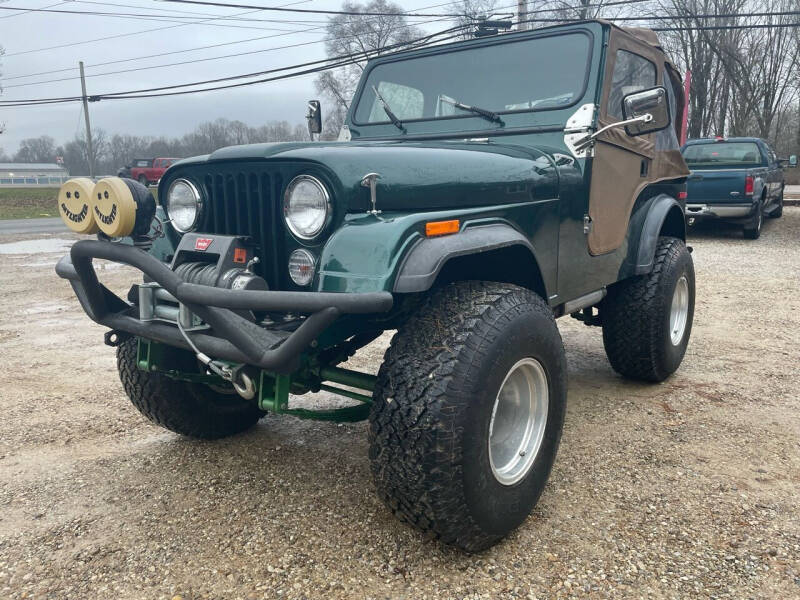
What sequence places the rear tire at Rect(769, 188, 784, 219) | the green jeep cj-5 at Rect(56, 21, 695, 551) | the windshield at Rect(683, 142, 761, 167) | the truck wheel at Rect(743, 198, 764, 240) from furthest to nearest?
the rear tire at Rect(769, 188, 784, 219), the windshield at Rect(683, 142, 761, 167), the truck wheel at Rect(743, 198, 764, 240), the green jeep cj-5 at Rect(56, 21, 695, 551)

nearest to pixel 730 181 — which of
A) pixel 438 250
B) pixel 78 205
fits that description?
pixel 438 250

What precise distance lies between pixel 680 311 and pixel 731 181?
8.23 metres

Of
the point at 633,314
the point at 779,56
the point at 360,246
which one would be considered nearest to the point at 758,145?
the point at 633,314

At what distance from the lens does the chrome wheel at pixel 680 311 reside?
4.59 m

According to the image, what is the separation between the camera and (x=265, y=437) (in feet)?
11.9

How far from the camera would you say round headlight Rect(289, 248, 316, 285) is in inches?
91.7

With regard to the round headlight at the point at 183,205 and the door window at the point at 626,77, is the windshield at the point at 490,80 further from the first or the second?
the round headlight at the point at 183,205

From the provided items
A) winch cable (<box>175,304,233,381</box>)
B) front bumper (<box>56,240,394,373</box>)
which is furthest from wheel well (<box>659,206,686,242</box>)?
winch cable (<box>175,304,233,381</box>)

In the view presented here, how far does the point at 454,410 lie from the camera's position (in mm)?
2158

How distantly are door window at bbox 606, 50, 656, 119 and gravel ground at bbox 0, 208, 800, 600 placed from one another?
69.9 inches

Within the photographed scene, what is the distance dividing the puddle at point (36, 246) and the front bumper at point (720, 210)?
37.3ft

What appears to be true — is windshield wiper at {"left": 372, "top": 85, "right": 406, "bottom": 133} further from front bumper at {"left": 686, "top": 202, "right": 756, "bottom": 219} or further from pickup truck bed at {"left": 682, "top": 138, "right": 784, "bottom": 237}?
front bumper at {"left": 686, "top": 202, "right": 756, "bottom": 219}

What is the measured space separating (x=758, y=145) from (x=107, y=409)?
1283 cm

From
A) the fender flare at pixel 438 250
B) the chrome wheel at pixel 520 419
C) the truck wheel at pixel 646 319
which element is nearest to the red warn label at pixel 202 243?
the fender flare at pixel 438 250
